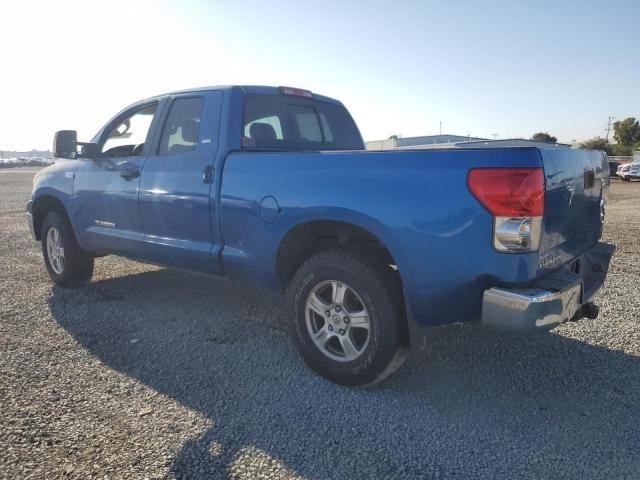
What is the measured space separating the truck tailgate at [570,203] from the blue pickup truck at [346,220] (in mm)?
16

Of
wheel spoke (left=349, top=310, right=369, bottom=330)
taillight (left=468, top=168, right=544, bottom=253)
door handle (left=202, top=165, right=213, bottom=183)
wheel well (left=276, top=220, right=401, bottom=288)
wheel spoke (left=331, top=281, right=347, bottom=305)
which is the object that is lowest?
wheel spoke (left=349, top=310, right=369, bottom=330)

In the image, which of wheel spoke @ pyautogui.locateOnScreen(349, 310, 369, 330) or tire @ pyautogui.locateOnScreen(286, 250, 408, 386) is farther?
wheel spoke @ pyautogui.locateOnScreen(349, 310, 369, 330)

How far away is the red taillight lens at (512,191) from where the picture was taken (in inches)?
93.6

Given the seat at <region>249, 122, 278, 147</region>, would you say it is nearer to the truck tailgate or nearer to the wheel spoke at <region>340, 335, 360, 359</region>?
the wheel spoke at <region>340, 335, 360, 359</region>

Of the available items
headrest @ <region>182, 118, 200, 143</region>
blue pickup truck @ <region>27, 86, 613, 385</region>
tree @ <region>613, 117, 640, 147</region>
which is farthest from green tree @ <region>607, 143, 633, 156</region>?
headrest @ <region>182, 118, 200, 143</region>

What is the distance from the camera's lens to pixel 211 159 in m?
Result: 3.70

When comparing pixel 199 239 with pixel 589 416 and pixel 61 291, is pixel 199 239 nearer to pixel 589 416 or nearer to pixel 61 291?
pixel 61 291

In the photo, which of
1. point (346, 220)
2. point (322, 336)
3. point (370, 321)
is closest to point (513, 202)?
point (346, 220)

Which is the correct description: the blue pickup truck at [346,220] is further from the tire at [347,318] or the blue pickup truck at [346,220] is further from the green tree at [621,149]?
the green tree at [621,149]

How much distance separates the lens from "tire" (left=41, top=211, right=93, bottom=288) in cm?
516

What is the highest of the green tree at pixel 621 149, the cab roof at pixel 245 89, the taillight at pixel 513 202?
the green tree at pixel 621 149

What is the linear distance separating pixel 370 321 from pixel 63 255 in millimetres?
Answer: 3785

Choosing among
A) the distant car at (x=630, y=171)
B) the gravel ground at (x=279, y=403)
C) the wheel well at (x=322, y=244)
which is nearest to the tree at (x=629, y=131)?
the distant car at (x=630, y=171)

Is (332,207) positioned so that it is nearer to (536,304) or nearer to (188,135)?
(536,304)
